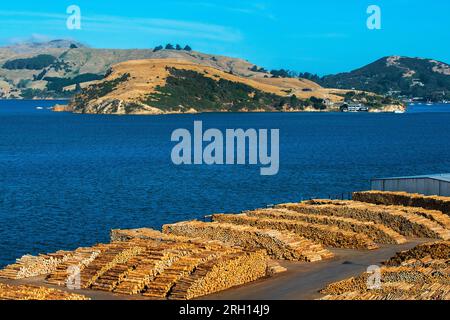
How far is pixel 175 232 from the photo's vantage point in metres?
53.9

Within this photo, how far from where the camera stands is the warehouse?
67375 mm

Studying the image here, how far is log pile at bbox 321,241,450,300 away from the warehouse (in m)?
24.8

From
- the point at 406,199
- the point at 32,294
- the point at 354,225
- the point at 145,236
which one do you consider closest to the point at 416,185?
the point at 406,199

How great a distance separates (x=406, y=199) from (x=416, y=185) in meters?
5.97

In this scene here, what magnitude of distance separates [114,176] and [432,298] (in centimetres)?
9540

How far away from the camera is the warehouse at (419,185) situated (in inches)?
2653

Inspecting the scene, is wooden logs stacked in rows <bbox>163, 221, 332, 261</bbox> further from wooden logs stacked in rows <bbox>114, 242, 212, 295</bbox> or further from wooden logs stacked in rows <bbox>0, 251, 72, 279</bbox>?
Result: wooden logs stacked in rows <bbox>0, 251, 72, 279</bbox>

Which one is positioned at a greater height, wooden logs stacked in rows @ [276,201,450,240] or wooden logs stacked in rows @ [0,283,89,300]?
wooden logs stacked in rows @ [276,201,450,240]

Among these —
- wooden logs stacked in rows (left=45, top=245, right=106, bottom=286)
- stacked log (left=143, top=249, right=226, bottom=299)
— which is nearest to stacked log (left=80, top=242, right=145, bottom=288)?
wooden logs stacked in rows (left=45, top=245, right=106, bottom=286)

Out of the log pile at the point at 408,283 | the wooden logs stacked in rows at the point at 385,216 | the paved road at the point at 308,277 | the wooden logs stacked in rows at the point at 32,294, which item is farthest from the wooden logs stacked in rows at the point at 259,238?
the wooden logs stacked in rows at the point at 32,294
